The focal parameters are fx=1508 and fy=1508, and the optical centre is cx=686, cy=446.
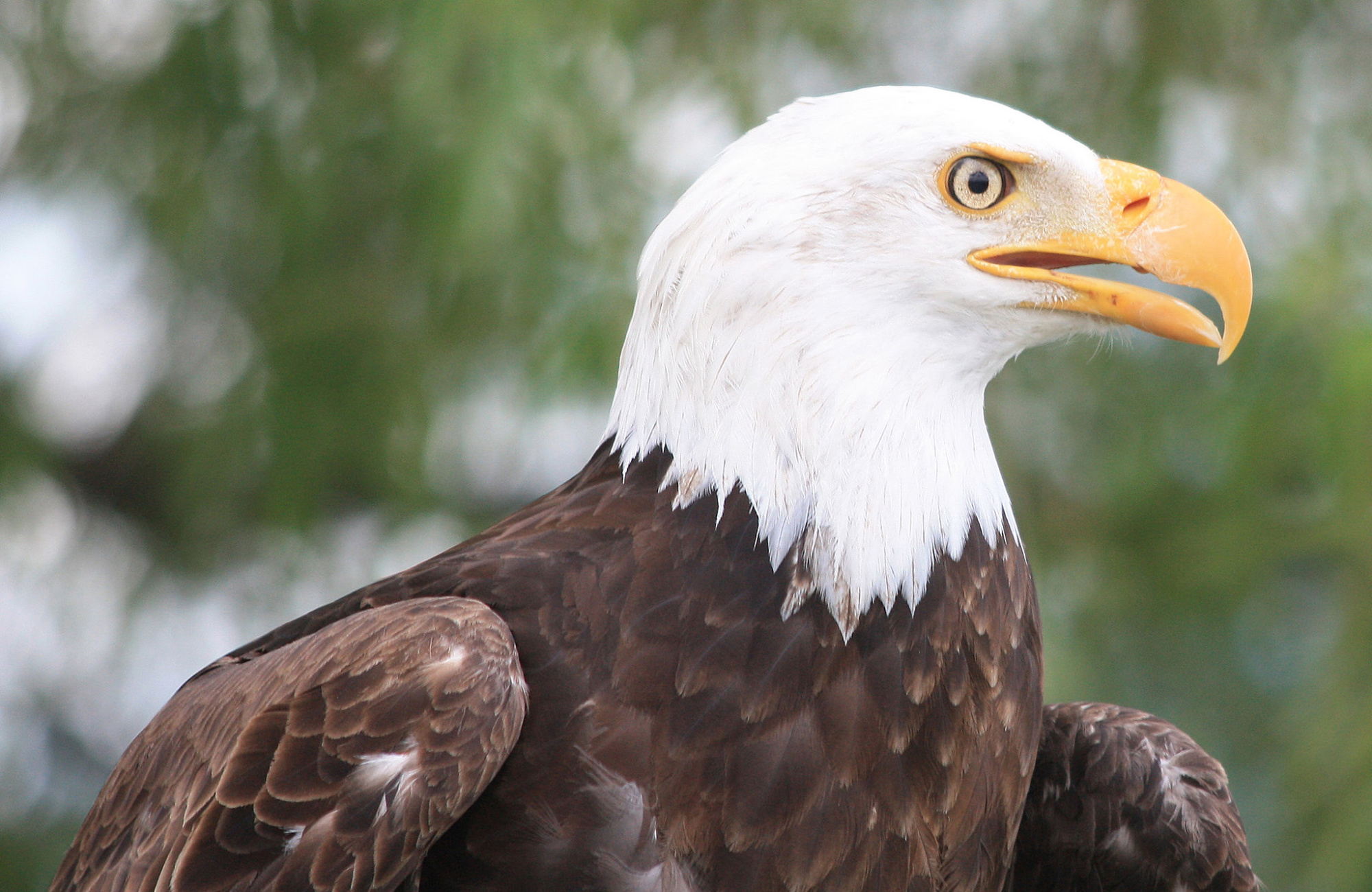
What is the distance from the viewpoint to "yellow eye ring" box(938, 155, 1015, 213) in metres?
2.35

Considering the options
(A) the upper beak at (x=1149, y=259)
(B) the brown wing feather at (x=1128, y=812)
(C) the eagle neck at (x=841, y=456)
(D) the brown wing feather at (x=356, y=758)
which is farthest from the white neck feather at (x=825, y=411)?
(B) the brown wing feather at (x=1128, y=812)

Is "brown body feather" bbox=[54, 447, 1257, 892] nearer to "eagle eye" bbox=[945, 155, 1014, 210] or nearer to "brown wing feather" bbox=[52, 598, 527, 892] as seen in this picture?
"brown wing feather" bbox=[52, 598, 527, 892]

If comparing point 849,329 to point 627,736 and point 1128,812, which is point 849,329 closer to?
point 627,736

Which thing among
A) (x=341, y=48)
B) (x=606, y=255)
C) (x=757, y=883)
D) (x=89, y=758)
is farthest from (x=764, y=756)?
(x=89, y=758)

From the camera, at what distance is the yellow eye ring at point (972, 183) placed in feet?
7.70

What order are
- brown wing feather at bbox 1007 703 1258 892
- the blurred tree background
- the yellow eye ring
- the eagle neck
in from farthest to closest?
the blurred tree background → brown wing feather at bbox 1007 703 1258 892 → the yellow eye ring → the eagle neck

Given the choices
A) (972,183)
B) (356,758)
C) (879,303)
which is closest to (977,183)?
(972,183)

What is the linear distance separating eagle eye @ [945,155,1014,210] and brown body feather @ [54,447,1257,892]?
0.54m

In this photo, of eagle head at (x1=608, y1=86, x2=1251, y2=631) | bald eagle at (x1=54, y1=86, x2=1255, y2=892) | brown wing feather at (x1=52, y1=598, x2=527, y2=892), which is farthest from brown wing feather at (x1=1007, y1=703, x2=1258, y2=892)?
brown wing feather at (x1=52, y1=598, x2=527, y2=892)

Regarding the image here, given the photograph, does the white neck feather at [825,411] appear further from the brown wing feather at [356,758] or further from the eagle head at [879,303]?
A: the brown wing feather at [356,758]

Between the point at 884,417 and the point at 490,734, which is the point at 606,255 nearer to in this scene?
the point at 884,417

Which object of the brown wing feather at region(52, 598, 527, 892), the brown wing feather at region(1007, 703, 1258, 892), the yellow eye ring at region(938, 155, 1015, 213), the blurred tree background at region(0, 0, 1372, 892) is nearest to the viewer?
the brown wing feather at region(52, 598, 527, 892)

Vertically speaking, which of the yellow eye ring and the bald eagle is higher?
the yellow eye ring

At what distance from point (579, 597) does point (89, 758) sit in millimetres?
4028
